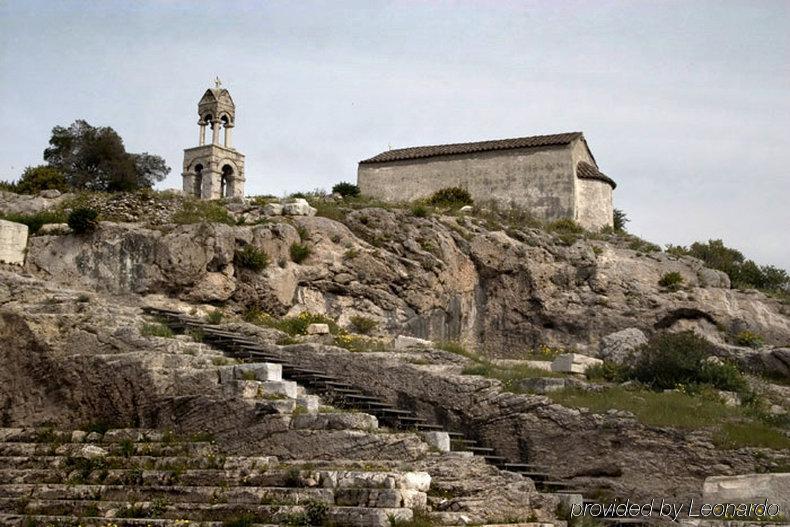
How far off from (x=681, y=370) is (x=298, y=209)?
1351cm

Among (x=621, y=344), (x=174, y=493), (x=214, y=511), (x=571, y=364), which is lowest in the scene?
(x=214, y=511)

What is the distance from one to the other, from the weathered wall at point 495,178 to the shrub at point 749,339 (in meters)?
9.36

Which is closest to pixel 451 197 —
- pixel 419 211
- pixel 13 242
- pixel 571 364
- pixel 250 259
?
pixel 419 211

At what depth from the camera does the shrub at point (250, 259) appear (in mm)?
27000

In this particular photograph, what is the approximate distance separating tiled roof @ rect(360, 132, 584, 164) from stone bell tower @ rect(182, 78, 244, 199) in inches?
223

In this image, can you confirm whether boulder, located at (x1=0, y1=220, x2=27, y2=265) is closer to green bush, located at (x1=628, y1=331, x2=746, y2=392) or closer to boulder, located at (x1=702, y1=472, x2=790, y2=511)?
green bush, located at (x1=628, y1=331, x2=746, y2=392)

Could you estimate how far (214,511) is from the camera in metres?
14.2

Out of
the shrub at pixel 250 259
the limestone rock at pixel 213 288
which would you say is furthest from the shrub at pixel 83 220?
the shrub at pixel 250 259

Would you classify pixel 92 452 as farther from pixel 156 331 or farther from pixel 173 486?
pixel 156 331

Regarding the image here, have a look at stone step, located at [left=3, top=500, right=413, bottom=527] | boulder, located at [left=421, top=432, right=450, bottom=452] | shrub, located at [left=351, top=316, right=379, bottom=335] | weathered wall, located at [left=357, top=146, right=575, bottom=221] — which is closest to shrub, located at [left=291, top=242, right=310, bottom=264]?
shrub, located at [left=351, top=316, right=379, bottom=335]

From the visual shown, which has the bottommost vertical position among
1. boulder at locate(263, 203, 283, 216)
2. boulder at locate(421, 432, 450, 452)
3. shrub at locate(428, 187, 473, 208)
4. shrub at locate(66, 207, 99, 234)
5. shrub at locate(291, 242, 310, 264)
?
boulder at locate(421, 432, 450, 452)

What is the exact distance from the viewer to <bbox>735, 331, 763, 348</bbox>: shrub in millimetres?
29891

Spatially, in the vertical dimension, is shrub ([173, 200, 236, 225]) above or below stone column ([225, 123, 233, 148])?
below

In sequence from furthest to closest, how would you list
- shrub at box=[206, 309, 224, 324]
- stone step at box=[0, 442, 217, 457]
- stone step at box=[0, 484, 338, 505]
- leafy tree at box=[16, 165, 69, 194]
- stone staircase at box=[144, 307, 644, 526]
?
leafy tree at box=[16, 165, 69, 194] → shrub at box=[206, 309, 224, 324] → stone staircase at box=[144, 307, 644, 526] → stone step at box=[0, 442, 217, 457] → stone step at box=[0, 484, 338, 505]
